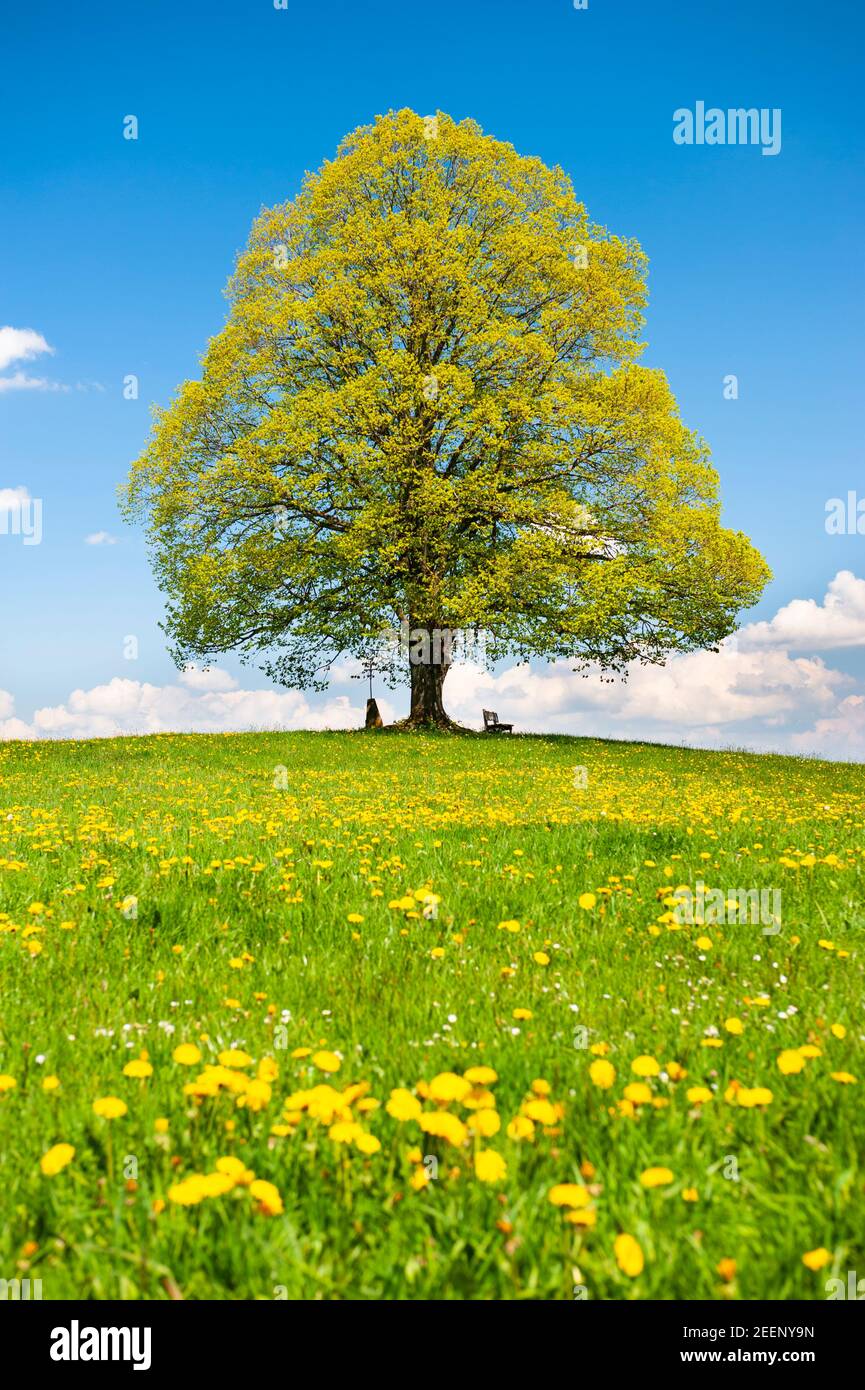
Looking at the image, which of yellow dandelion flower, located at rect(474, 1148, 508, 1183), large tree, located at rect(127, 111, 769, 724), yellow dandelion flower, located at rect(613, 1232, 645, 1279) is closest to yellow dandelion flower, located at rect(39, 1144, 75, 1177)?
yellow dandelion flower, located at rect(474, 1148, 508, 1183)

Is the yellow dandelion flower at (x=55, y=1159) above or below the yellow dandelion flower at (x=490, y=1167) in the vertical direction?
above

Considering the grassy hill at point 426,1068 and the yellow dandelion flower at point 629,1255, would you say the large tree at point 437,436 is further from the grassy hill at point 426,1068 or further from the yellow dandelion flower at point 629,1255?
the yellow dandelion flower at point 629,1255

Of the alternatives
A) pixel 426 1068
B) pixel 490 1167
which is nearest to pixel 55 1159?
pixel 490 1167

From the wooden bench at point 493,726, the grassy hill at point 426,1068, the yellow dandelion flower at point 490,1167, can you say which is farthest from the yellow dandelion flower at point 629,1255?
the wooden bench at point 493,726

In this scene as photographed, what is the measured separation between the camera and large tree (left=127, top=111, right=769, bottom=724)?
84.9 feet

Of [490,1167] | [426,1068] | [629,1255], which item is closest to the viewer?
[629,1255]

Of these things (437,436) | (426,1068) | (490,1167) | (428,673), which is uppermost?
(437,436)

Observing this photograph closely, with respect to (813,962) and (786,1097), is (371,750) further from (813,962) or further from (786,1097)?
(786,1097)

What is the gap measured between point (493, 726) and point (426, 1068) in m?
28.7

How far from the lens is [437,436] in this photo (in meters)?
26.4

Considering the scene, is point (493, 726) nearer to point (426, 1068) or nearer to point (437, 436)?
point (437, 436)

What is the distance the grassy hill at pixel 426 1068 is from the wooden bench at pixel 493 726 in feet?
76.4

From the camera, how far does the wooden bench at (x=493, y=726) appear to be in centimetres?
3145

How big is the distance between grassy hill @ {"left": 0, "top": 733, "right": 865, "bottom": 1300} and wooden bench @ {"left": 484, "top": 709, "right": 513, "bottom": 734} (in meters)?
23.3
